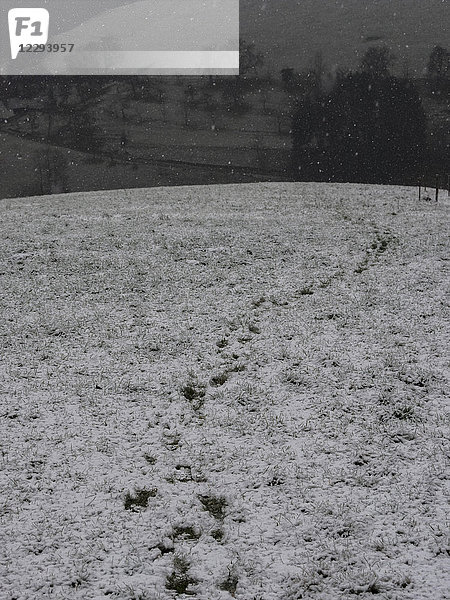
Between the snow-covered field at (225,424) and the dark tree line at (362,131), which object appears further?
the dark tree line at (362,131)

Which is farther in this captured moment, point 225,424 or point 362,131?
point 362,131

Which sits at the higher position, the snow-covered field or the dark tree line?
the dark tree line

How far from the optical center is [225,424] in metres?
11.1

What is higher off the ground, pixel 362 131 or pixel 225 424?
pixel 362 131

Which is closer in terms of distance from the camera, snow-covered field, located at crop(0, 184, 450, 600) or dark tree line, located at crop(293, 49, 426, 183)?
snow-covered field, located at crop(0, 184, 450, 600)

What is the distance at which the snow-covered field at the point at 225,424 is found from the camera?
299 inches

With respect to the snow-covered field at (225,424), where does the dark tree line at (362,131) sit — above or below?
above

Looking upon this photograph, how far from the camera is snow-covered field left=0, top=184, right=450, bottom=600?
299 inches

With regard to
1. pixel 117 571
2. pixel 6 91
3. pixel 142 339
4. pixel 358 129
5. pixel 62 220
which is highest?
pixel 6 91

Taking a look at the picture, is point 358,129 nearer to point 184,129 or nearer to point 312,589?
point 184,129

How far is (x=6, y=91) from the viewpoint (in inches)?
7106

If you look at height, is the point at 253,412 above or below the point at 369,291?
below

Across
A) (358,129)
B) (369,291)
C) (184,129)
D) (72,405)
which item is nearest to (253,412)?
(72,405)

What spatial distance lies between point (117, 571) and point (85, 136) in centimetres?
15156
